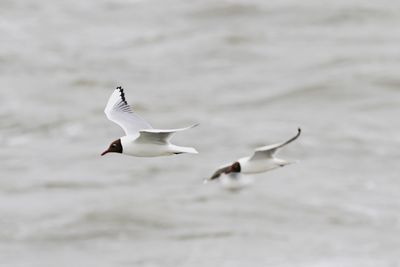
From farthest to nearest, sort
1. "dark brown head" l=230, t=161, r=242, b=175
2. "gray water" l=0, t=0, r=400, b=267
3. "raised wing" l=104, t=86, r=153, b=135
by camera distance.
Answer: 1. "gray water" l=0, t=0, r=400, b=267
2. "dark brown head" l=230, t=161, r=242, b=175
3. "raised wing" l=104, t=86, r=153, b=135

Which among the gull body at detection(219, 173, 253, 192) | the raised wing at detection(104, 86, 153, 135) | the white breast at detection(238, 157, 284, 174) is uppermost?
the raised wing at detection(104, 86, 153, 135)

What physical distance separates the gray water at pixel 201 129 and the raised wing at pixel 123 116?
10.1 meters

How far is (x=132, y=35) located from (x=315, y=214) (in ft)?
32.8

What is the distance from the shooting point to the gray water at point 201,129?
19812 mm

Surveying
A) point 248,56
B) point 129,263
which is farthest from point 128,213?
point 248,56

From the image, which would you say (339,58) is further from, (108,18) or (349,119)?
(108,18)

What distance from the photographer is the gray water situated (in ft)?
65.0

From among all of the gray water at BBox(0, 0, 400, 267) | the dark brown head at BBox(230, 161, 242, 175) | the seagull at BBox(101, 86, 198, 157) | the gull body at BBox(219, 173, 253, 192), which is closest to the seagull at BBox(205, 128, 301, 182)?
the dark brown head at BBox(230, 161, 242, 175)

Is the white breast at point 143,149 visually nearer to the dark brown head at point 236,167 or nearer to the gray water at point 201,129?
the dark brown head at point 236,167

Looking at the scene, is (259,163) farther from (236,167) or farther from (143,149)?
(143,149)

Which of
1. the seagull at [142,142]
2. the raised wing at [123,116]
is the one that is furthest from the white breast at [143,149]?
the raised wing at [123,116]

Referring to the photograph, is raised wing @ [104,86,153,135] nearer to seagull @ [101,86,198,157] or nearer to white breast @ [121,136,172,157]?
seagull @ [101,86,198,157]

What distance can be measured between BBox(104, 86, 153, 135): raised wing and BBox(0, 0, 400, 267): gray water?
10.1m

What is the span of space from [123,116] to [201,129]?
15.5 metres
